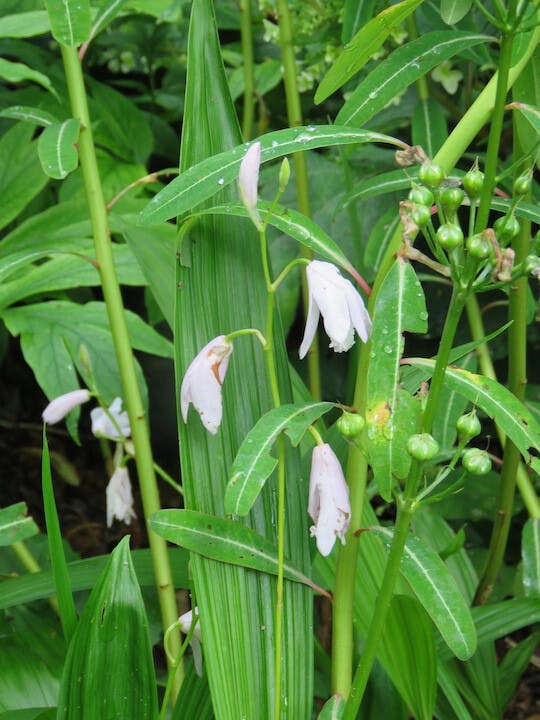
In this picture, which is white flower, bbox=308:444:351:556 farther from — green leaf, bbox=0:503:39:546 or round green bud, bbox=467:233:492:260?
green leaf, bbox=0:503:39:546

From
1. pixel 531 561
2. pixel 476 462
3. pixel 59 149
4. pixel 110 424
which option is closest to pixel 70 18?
pixel 59 149

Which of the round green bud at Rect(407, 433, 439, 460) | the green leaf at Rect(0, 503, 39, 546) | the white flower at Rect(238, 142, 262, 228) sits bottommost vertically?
the green leaf at Rect(0, 503, 39, 546)

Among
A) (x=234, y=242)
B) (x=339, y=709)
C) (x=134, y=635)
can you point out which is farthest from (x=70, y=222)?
(x=339, y=709)

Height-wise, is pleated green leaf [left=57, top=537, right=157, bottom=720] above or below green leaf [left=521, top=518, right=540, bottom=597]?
above

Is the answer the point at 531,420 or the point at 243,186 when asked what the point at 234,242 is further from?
the point at 531,420

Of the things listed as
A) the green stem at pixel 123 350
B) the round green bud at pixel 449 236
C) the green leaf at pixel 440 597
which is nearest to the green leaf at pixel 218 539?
the green leaf at pixel 440 597

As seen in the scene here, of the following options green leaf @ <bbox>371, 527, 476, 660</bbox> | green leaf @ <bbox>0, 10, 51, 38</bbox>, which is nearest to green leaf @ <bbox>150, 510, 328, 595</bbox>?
green leaf @ <bbox>371, 527, 476, 660</bbox>

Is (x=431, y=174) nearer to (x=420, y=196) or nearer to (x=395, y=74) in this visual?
(x=420, y=196)
